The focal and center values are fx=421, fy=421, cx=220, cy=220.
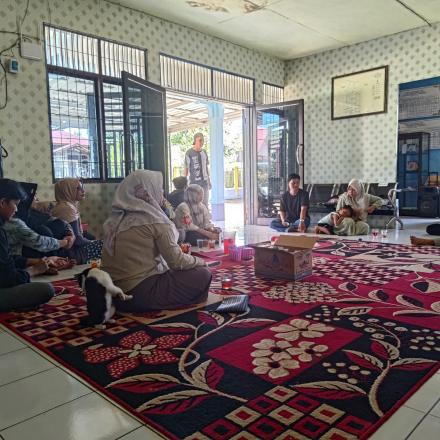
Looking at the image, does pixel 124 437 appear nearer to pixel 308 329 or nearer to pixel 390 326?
pixel 308 329

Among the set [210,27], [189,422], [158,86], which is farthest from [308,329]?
[210,27]

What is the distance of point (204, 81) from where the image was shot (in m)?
7.00

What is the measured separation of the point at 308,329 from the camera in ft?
7.54

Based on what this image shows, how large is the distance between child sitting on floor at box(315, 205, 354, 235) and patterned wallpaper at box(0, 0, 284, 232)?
3019 mm

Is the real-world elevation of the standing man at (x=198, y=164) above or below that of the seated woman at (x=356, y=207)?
above

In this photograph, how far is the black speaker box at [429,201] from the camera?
8531 mm

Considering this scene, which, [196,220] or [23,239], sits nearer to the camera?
[23,239]

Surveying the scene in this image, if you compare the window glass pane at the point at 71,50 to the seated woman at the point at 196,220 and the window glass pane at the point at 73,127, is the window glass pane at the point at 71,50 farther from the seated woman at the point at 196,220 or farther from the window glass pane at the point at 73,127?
the seated woman at the point at 196,220

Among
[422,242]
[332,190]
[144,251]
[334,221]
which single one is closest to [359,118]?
[332,190]

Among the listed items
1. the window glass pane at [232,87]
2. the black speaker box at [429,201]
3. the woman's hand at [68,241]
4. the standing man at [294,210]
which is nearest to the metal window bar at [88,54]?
the window glass pane at [232,87]

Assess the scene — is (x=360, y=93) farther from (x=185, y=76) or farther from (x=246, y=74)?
(x=185, y=76)

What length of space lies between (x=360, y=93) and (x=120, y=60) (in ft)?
14.1

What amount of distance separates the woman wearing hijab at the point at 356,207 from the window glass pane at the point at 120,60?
11.2 feet

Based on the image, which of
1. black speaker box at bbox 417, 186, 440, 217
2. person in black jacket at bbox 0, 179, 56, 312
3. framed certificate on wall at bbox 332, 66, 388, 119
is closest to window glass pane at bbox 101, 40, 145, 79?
person in black jacket at bbox 0, 179, 56, 312
